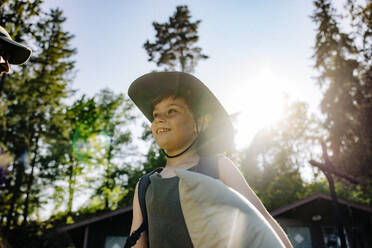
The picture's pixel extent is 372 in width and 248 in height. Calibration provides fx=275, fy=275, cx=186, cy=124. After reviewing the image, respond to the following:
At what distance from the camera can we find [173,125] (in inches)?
70.6

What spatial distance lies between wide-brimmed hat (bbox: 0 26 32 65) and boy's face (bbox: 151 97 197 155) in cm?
127

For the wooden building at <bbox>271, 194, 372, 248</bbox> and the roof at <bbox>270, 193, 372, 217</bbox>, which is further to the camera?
the wooden building at <bbox>271, 194, 372, 248</bbox>

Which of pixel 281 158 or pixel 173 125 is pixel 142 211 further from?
pixel 281 158

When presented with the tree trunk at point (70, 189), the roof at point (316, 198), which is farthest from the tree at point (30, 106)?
the roof at point (316, 198)

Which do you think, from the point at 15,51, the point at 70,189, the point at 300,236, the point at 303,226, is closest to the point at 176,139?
the point at 15,51

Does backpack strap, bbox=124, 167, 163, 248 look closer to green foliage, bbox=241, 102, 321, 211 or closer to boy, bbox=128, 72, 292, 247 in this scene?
boy, bbox=128, 72, 292, 247

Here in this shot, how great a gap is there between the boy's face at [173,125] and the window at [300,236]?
1219 cm

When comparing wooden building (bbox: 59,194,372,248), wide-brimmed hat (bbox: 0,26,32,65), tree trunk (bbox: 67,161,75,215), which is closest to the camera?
wide-brimmed hat (bbox: 0,26,32,65)

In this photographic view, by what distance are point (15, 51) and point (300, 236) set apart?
43.3 feet

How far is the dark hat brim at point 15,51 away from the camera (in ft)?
6.99

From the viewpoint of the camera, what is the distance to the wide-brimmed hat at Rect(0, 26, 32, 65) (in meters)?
2.12

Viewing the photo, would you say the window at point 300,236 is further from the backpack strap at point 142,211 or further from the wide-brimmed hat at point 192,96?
the backpack strap at point 142,211

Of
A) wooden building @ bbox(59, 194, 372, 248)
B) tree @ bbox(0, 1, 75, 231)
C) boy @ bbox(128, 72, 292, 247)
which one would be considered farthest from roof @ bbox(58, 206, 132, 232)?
boy @ bbox(128, 72, 292, 247)

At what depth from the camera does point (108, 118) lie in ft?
69.0
